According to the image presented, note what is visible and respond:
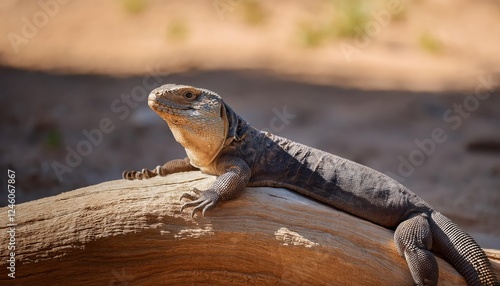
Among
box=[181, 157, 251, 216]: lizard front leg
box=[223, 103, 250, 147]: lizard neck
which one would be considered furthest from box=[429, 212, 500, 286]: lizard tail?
box=[223, 103, 250, 147]: lizard neck

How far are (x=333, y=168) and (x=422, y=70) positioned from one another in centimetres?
1091

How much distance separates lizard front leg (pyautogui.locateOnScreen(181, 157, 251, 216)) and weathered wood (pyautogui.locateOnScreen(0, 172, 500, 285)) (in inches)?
4.5

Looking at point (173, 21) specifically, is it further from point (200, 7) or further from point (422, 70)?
point (422, 70)

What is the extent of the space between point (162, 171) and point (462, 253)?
3.17 meters

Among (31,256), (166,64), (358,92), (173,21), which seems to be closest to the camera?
(31,256)

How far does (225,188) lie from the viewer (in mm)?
5363

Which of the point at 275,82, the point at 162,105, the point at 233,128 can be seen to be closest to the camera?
the point at 162,105

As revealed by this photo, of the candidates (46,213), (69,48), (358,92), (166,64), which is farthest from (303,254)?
(69,48)

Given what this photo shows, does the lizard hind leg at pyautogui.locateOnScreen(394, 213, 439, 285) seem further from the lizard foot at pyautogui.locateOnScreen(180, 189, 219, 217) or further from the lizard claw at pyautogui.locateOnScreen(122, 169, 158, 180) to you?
the lizard claw at pyautogui.locateOnScreen(122, 169, 158, 180)

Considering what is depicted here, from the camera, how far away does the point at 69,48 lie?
53.7 feet

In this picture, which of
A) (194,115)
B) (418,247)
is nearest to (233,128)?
(194,115)

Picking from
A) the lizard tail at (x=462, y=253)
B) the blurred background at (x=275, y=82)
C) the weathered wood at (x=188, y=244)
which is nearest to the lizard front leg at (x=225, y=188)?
the weathered wood at (x=188, y=244)

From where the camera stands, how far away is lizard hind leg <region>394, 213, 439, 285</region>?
5.39m

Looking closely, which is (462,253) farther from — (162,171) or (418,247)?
(162,171)
